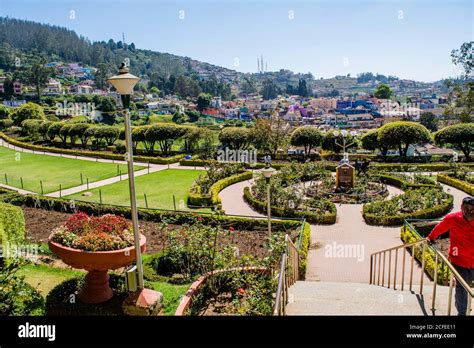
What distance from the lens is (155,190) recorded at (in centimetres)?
1978

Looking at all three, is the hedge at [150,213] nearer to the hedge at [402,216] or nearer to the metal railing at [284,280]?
the hedge at [402,216]

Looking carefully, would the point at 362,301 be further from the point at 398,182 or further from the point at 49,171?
the point at 49,171

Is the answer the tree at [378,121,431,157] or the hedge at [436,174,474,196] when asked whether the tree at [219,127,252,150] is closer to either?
the tree at [378,121,431,157]

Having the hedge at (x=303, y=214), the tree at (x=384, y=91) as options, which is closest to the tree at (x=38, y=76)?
the hedge at (x=303, y=214)

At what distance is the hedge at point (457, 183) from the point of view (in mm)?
17712

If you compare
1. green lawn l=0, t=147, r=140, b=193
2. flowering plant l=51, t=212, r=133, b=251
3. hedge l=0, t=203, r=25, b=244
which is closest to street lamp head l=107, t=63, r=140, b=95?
flowering plant l=51, t=212, r=133, b=251

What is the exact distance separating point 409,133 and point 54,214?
20015 millimetres

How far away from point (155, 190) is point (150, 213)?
6.31 metres

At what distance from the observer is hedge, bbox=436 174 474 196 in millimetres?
17712

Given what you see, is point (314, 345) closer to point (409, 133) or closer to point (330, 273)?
point (330, 273)

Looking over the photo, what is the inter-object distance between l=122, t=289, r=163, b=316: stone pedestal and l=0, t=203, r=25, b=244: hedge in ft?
14.5

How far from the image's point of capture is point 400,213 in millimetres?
14555

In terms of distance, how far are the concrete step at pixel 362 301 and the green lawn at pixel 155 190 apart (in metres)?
10.8

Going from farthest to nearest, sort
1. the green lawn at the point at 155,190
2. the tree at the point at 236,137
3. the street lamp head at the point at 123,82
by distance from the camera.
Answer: the tree at the point at 236,137 → the green lawn at the point at 155,190 → the street lamp head at the point at 123,82
